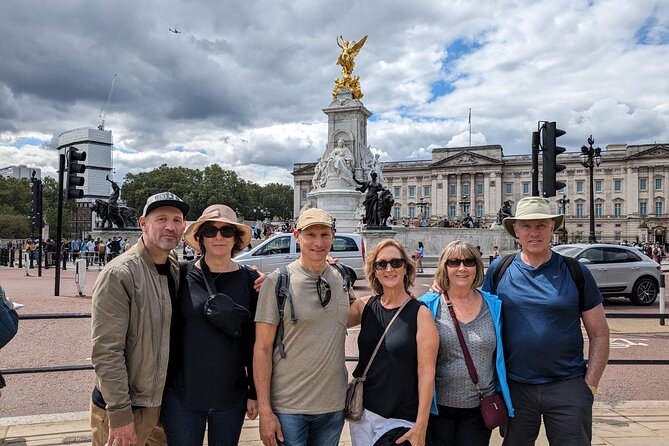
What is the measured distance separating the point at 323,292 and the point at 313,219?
479mm

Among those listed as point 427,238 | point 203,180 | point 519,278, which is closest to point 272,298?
point 519,278

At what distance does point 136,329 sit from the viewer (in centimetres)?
308

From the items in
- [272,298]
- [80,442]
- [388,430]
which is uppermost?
[272,298]

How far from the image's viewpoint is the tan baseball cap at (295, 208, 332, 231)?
3.33 metres

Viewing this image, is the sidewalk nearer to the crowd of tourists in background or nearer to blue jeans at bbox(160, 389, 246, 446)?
blue jeans at bbox(160, 389, 246, 446)

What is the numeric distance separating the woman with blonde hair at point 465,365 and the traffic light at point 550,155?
514 centimetres

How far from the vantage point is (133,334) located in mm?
3090

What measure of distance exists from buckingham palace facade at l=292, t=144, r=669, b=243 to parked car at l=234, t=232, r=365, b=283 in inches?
3054

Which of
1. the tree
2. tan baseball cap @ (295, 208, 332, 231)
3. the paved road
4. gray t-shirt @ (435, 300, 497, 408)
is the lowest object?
the paved road

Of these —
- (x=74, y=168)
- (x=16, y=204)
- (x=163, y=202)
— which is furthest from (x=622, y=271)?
(x=16, y=204)

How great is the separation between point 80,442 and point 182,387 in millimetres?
2062

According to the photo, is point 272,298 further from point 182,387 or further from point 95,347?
point 95,347

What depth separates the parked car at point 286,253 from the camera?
17047 mm

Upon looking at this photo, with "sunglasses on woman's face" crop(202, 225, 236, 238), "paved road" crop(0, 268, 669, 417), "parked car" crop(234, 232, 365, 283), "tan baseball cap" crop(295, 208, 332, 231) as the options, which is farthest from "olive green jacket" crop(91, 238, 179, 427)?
A: "parked car" crop(234, 232, 365, 283)
